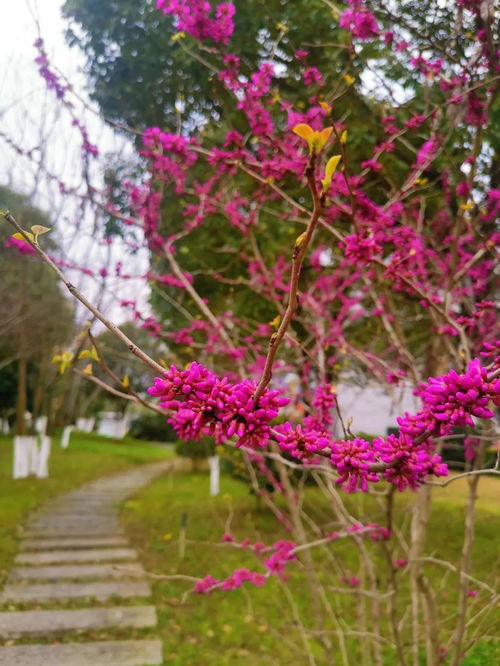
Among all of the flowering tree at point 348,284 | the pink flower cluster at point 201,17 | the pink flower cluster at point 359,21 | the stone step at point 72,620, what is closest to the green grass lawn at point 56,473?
the stone step at point 72,620

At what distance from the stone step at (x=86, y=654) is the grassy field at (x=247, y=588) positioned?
0.18m

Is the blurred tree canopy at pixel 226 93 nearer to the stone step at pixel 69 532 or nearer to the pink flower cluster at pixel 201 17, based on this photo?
the pink flower cluster at pixel 201 17

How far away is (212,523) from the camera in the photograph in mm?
8164

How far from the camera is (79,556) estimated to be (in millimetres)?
6586

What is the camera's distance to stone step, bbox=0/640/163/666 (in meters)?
3.99

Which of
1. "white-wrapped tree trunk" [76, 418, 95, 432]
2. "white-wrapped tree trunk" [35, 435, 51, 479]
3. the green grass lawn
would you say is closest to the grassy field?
the green grass lawn

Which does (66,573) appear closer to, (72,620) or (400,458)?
(72,620)

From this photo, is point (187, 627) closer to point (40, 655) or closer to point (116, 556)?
point (40, 655)

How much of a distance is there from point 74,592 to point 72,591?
0.03 m

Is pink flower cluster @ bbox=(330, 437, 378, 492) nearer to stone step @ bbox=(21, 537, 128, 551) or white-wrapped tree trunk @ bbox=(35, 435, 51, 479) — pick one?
stone step @ bbox=(21, 537, 128, 551)

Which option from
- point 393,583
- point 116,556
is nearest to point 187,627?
point 116,556

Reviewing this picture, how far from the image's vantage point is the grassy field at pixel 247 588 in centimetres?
435

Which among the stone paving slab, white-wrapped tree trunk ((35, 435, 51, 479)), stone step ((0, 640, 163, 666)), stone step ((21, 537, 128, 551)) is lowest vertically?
stone step ((0, 640, 163, 666))

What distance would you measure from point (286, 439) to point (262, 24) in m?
6.21
